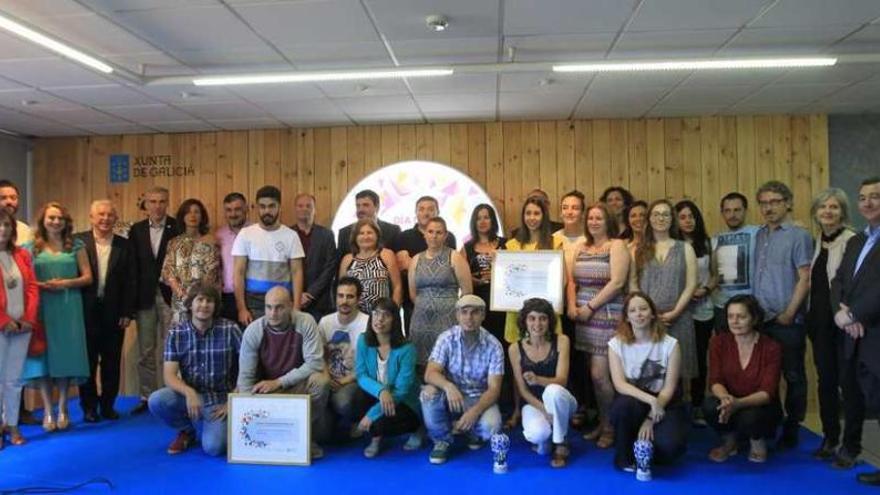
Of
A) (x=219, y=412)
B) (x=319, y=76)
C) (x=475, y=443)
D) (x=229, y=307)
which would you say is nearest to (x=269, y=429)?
(x=219, y=412)

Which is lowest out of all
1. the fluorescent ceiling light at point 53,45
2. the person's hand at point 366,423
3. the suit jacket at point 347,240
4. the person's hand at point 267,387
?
the person's hand at point 366,423

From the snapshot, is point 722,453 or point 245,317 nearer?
point 722,453

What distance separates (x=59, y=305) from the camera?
4.32m

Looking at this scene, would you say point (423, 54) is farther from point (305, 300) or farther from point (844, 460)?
point (844, 460)

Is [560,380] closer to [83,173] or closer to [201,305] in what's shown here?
[201,305]

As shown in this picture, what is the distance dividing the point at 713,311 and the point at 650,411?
1.23m

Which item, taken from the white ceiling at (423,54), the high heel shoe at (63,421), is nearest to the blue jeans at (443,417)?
the white ceiling at (423,54)

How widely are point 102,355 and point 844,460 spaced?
4939 mm

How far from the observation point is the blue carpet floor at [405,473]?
10.5ft

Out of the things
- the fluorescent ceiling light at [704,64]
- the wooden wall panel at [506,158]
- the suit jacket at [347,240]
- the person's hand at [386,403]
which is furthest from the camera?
the wooden wall panel at [506,158]

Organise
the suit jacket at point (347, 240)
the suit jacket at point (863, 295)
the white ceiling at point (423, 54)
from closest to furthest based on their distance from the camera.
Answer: the suit jacket at point (863, 295)
the white ceiling at point (423, 54)
the suit jacket at point (347, 240)

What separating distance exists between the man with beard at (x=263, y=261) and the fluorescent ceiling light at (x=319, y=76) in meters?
0.77

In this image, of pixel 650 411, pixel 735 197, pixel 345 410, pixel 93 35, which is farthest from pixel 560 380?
pixel 93 35

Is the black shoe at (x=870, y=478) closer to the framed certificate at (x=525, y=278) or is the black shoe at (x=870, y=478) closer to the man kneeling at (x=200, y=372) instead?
the framed certificate at (x=525, y=278)
